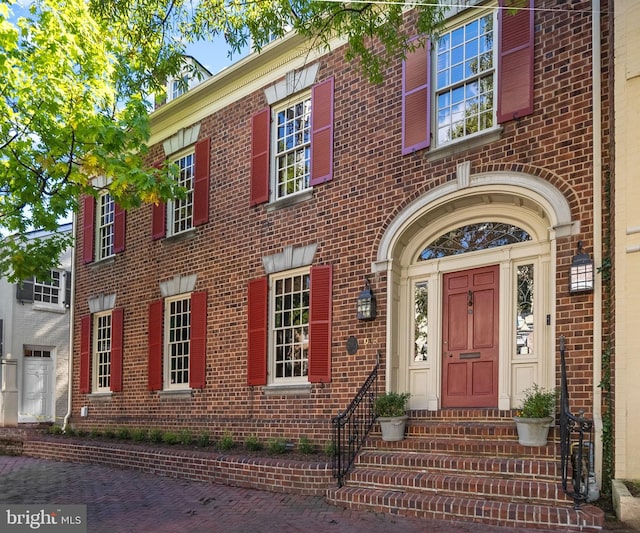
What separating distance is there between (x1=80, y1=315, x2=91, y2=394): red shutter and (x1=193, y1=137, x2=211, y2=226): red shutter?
4744 millimetres

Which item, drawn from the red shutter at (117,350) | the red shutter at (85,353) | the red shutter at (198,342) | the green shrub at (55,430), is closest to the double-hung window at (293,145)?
the red shutter at (198,342)

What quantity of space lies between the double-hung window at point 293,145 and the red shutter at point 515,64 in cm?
294

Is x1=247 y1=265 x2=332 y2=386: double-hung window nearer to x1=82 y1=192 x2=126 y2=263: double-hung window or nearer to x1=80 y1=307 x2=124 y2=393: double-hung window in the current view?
x1=80 y1=307 x2=124 y2=393: double-hung window

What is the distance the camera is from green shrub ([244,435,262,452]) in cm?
1053

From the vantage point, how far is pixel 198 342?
1232 cm

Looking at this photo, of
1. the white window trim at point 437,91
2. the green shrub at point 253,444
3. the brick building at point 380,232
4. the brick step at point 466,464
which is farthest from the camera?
the green shrub at point 253,444

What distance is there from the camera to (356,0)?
7.21 meters

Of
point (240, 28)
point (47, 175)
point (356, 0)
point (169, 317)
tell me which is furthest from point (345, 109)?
point (169, 317)

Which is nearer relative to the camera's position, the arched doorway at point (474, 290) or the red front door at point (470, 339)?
the arched doorway at point (474, 290)

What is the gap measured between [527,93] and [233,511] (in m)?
6.10

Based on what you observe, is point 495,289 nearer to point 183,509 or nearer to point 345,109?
point 345,109

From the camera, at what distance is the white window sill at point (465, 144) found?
27.7 feet

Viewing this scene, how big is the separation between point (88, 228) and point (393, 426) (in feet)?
34.0

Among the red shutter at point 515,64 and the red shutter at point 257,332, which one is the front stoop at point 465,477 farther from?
the red shutter at point 515,64
